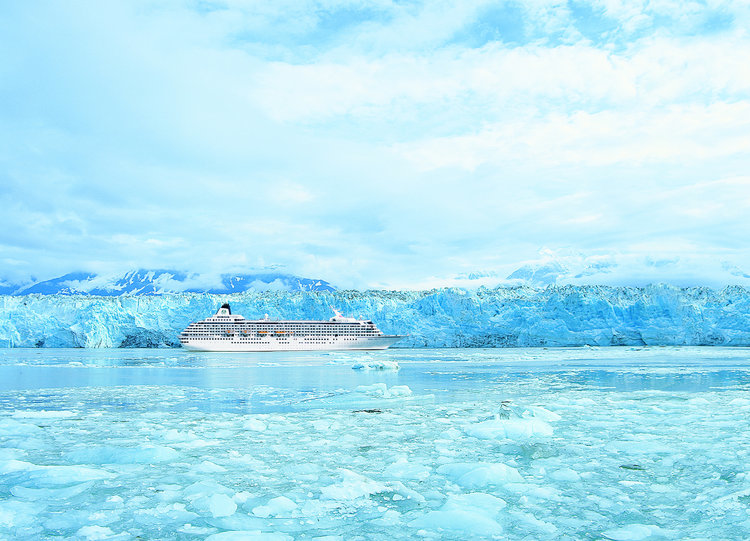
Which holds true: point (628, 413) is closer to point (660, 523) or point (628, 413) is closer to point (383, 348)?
point (660, 523)

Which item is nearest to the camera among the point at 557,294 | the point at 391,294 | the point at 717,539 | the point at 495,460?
the point at 717,539

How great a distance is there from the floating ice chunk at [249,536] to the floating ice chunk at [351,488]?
0.71 meters

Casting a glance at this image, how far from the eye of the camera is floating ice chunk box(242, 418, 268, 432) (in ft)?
21.0

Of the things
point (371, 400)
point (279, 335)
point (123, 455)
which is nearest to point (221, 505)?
point (123, 455)

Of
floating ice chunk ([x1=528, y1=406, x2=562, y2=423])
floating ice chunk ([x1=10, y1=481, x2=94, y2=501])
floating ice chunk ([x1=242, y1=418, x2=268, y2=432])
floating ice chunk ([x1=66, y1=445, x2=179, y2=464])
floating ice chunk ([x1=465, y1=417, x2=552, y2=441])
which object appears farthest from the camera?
floating ice chunk ([x1=528, y1=406, x2=562, y2=423])

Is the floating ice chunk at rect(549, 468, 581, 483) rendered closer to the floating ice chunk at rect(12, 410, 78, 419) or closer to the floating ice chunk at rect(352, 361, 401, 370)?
the floating ice chunk at rect(12, 410, 78, 419)

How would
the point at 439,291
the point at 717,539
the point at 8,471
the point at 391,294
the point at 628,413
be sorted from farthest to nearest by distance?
the point at 391,294 < the point at 439,291 < the point at 628,413 < the point at 8,471 < the point at 717,539

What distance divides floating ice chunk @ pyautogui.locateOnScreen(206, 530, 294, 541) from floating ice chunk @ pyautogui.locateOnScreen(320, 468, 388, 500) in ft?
2.32

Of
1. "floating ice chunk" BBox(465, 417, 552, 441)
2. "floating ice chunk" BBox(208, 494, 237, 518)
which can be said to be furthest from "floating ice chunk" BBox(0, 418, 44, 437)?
"floating ice chunk" BBox(465, 417, 552, 441)

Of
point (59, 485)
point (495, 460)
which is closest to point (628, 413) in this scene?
point (495, 460)

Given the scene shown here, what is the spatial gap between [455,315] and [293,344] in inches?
549

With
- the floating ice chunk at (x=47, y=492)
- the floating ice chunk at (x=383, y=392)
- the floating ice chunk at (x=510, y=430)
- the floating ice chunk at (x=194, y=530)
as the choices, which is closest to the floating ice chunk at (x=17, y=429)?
the floating ice chunk at (x=47, y=492)

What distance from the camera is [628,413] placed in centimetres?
747

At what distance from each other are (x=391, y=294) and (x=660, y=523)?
47843 mm
